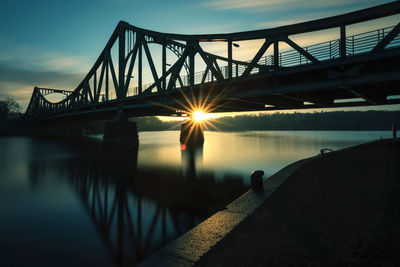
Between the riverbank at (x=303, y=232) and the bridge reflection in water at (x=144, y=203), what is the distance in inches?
90.7

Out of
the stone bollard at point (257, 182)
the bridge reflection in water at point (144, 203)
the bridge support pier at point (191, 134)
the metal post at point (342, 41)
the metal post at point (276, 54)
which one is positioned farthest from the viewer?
the bridge support pier at point (191, 134)

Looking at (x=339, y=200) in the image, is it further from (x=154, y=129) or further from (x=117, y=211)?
(x=154, y=129)

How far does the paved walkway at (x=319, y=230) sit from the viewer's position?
4.28 metres

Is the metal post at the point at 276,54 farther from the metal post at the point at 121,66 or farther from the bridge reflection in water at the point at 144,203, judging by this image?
the metal post at the point at 121,66

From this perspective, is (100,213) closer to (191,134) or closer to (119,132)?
(119,132)

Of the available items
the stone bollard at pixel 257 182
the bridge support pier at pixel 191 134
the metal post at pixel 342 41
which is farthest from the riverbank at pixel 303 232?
the bridge support pier at pixel 191 134

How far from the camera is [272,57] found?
18.1 m

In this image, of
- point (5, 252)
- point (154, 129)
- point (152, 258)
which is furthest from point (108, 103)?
point (154, 129)

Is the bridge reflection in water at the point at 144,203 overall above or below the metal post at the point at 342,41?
below

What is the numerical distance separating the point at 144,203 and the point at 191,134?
122 feet

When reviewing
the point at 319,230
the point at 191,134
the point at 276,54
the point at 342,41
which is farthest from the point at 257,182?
the point at 191,134

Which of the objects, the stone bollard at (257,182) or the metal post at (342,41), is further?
the metal post at (342,41)

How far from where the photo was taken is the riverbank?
14.2 ft

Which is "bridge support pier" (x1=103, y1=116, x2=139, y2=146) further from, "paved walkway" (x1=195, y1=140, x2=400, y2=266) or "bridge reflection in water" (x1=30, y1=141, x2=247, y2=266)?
"paved walkway" (x1=195, y1=140, x2=400, y2=266)
